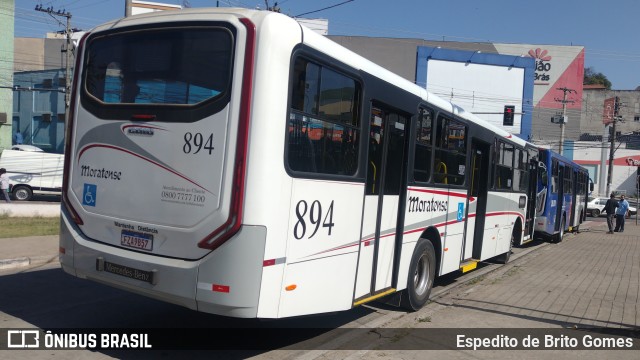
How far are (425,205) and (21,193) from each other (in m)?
27.2

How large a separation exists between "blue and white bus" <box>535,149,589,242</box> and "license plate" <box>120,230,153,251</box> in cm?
1491

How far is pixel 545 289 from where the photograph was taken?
10.3 m

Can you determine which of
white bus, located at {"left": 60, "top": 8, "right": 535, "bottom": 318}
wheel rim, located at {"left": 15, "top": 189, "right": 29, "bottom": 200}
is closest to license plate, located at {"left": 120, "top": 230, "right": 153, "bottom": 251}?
white bus, located at {"left": 60, "top": 8, "right": 535, "bottom": 318}

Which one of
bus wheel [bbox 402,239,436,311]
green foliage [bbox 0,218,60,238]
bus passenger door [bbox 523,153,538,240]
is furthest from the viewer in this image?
bus passenger door [bbox 523,153,538,240]

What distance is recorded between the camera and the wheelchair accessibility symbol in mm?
5500

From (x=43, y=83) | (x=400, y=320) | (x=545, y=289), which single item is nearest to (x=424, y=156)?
(x=400, y=320)

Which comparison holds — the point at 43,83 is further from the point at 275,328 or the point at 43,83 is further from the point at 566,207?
the point at 275,328

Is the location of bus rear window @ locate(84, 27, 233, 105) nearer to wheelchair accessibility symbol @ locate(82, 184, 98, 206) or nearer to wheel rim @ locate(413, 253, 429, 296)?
wheelchair accessibility symbol @ locate(82, 184, 98, 206)

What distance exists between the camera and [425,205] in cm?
785

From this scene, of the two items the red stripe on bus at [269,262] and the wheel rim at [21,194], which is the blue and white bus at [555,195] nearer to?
the red stripe on bus at [269,262]

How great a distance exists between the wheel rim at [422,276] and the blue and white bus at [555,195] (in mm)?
10584

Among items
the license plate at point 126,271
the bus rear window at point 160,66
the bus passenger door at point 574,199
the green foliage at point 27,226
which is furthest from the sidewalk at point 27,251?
the bus passenger door at point 574,199

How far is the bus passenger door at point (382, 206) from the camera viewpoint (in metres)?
6.27

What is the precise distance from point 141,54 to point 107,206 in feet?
5.03
